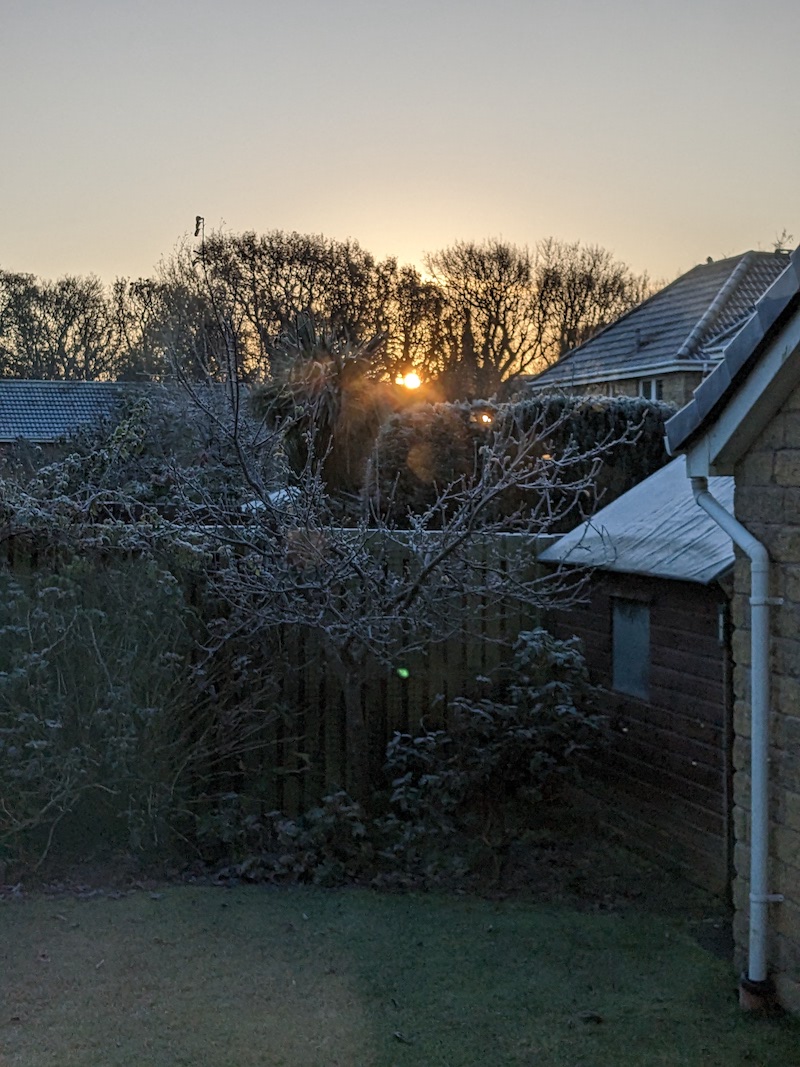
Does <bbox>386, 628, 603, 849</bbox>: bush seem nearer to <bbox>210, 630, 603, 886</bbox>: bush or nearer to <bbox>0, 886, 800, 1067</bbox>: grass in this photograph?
<bbox>210, 630, 603, 886</bbox>: bush

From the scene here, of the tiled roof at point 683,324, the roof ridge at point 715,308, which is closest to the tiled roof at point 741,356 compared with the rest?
the tiled roof at point 683,324

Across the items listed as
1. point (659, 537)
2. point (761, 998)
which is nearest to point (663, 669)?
point (659, 537)

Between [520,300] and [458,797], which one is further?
[520,300]

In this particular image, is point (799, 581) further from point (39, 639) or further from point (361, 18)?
point (361, 18)

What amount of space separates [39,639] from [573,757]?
3.80m

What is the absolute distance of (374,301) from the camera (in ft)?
99.2

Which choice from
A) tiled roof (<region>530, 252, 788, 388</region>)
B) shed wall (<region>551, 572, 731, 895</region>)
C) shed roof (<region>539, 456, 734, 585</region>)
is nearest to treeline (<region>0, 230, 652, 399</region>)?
tiled roof (<region>530, 252, 788, 388</region>)

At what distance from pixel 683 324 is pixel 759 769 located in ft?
64.4

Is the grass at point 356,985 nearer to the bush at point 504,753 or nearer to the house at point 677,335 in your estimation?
the bush at point 504,753

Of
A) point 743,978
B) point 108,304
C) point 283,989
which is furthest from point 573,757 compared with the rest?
point 108,304

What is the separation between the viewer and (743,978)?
479 centimetres

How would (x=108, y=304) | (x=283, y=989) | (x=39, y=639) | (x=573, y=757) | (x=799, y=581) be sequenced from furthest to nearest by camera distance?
(x=108, y=304)
(x=573, y=757)
(x=39, y=639)
(x=283, y=989)
(x=799, y=581)

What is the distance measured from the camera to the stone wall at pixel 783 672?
462 cm

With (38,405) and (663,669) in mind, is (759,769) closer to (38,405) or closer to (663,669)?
(663,669)
